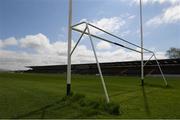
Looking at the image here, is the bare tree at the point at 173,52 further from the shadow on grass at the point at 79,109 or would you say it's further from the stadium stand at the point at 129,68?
the shadow on grass at the point at 79,109

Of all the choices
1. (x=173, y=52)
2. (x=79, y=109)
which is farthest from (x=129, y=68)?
(x=79, y=109)

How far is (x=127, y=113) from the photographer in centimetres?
736

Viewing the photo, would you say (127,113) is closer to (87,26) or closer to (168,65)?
(87,26)

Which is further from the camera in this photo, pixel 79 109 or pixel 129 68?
pixel 129 68

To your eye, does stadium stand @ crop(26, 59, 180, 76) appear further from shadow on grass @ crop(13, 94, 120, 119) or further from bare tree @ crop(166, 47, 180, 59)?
shadow on grass @ crop(13, 94, 120, 119)

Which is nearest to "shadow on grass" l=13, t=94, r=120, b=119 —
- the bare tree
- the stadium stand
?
the stadium stand

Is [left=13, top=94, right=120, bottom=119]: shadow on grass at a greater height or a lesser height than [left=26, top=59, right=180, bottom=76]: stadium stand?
lesser

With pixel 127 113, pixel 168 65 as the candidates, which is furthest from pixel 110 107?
pixel 168 65

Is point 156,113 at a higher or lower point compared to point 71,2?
lower

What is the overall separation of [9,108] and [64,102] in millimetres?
1933

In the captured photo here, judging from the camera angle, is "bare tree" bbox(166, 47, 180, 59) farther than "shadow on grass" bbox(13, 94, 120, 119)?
Yes

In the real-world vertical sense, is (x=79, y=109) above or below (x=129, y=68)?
below

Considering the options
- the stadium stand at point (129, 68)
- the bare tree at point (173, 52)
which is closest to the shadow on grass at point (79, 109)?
the stadium stand at point (129, 68)

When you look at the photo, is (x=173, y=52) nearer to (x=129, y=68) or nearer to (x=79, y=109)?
(x=129, y=68)
